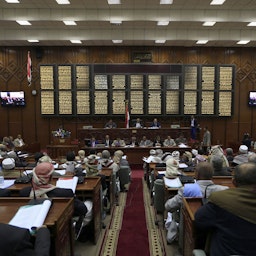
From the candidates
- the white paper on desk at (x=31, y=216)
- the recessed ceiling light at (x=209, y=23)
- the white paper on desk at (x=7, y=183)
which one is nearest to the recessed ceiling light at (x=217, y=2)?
the recessed ceiling light at (x=209, y=23)

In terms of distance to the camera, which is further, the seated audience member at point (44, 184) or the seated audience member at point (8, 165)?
the seated audience member at point (8, 165)

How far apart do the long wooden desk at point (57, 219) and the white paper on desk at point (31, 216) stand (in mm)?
89

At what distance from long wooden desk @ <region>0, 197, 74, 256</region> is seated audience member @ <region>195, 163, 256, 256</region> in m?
1.24

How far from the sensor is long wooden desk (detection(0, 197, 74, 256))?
2.35 m

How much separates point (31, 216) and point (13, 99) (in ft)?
38.5

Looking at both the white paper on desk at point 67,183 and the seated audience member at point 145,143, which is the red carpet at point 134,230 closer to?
the white paper on desk at point 67,183

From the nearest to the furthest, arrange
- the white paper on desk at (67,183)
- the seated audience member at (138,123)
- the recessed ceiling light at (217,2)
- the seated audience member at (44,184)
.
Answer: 1. the seated audience member at (44,184)
2. the white paper on desk at (67,183)
3. the recessed ceiling light at (217,2)
4. the seated audience member at (138,123)

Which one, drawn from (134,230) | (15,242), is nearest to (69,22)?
(134,230)

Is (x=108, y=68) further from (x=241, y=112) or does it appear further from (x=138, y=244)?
(x=138, y=244)

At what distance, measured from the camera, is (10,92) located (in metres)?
12.8

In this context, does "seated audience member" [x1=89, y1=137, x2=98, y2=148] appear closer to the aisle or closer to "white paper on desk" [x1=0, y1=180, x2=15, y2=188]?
the aisle

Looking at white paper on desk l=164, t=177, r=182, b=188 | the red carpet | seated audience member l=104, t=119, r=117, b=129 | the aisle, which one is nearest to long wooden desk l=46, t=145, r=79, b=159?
seated audience member l=104, t=119, r=117, b=129

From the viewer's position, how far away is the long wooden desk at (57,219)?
2.35m

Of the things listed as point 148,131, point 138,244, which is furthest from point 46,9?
point 138,244
